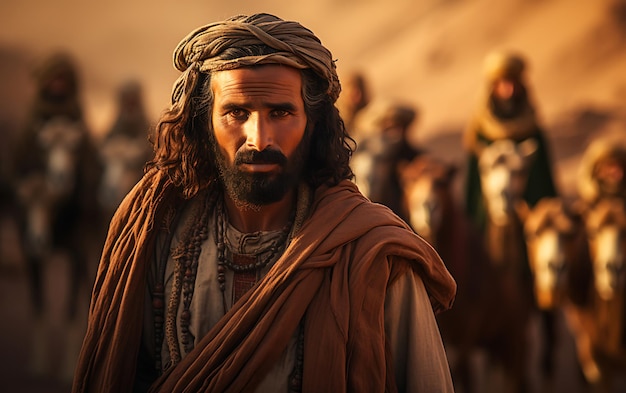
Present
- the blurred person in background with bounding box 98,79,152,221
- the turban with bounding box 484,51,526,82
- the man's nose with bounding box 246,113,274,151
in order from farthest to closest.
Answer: the blurred person in background with bounding box 98,79,152,221 → the turban with bounding box 484,51,526,82 → the man's nose with bounding box 246,113,274,151

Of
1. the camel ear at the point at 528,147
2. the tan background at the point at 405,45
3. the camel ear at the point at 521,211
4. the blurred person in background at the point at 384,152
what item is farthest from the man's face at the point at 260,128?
the tan background at the point at 405,45

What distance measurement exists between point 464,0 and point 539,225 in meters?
16.1

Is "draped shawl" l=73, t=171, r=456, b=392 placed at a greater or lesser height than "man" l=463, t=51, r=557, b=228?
greater

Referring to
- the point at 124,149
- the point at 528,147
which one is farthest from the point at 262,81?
the point at 124,149

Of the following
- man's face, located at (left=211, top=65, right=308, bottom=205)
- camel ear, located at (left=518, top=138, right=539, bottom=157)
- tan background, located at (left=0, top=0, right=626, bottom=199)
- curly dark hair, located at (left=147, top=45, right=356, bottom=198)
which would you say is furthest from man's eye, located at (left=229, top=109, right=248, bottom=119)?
tan background, located at (left=0, top=0, right=626, bottom=199)

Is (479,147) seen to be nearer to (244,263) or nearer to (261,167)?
(244,263)

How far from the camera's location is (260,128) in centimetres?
320

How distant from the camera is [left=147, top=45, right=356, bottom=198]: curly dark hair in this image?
3359 millimetres

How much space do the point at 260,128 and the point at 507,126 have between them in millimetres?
9449

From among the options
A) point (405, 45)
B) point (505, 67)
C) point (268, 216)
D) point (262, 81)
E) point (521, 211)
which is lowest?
point (521, 211)

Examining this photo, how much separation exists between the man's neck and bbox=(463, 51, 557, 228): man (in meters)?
9.01

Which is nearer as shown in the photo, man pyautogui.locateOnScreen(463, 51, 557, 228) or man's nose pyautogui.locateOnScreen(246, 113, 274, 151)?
man's nose pyautogui.locateOnScreen(246, 113, 274, 151)

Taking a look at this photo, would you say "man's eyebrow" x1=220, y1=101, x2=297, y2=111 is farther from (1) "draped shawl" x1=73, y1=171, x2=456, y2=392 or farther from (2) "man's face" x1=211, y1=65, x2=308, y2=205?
(1) "draped shawl" x1=73, y1=171, x2=456, y2=392

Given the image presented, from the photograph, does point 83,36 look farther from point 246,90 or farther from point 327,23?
point 246,90
